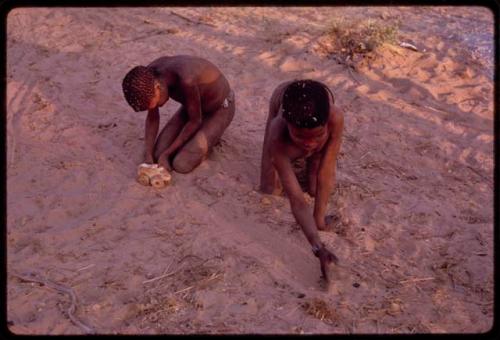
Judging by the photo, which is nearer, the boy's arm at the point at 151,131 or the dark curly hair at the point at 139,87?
the dark curly hair at the point at 139,87

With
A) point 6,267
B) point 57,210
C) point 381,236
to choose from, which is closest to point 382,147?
point 381,236

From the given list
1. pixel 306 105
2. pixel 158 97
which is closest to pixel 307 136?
pixel 306 105

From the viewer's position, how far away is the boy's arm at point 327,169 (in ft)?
10.5

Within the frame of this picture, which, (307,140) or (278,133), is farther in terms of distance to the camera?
(278,133)

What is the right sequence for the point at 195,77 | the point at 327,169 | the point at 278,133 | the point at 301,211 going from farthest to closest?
the point at 195,77 < the point at 327,169 < the point at 278,133 < the point at 301,211

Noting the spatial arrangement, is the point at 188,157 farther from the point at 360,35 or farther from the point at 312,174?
the point at 360,35

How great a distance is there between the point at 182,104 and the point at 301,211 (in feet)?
5.15

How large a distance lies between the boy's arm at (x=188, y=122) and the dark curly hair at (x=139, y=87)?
267 millimetres

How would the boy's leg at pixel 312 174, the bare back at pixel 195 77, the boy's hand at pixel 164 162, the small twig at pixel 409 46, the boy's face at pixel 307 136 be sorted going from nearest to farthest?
1. the boy's face at pixel 307 136
2. the boy's leg at pixel 312 174
3. the bare back at pixel 195 77
4. the boy's hand at pixel 164 162
5. the small twig at pixel 409 46

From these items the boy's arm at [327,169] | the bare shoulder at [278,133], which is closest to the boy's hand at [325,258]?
the boy's arm at [327,169]

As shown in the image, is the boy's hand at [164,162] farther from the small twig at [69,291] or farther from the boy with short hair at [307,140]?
the small twig at [69,291]

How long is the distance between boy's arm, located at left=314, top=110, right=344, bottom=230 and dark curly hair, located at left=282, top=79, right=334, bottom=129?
0.41 metres

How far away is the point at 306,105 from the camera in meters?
2.72

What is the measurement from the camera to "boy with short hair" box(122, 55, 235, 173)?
146 inches
